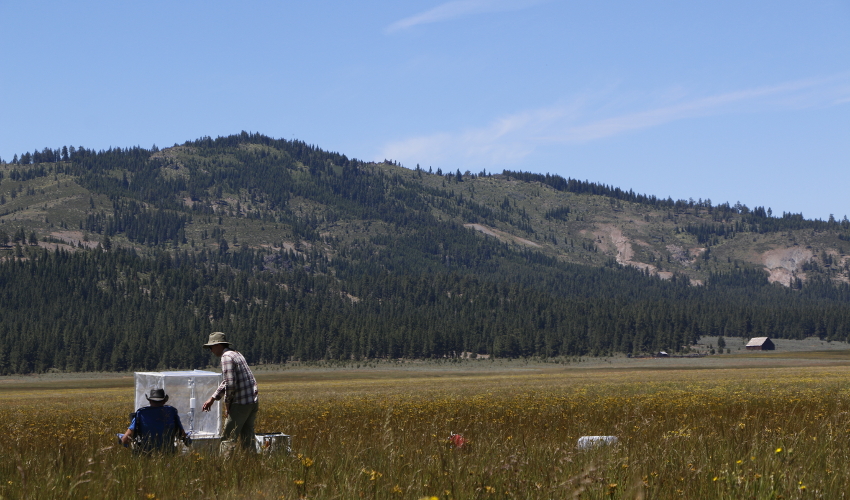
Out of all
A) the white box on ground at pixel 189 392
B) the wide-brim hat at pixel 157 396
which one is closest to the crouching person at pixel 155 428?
the wide-brim hat at pixel 157 396

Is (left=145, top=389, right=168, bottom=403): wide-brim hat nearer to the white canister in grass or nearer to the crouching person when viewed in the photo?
the crouching person

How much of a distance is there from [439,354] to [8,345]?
3533 inches

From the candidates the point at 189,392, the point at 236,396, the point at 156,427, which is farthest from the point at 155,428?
the point at 189,392

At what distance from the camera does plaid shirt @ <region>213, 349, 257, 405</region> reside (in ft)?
38.9

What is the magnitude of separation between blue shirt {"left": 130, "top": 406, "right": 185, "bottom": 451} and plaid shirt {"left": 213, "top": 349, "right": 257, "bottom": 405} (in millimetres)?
748

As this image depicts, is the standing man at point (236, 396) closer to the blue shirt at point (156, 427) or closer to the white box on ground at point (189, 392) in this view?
the blue shirt at point (156, 427)

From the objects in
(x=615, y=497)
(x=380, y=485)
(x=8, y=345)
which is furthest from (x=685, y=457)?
(x=8, y=345)

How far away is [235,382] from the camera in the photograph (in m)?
11.9

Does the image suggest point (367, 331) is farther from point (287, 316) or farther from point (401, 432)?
point (401, 432)

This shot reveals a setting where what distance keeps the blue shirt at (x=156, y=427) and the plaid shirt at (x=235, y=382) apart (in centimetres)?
75

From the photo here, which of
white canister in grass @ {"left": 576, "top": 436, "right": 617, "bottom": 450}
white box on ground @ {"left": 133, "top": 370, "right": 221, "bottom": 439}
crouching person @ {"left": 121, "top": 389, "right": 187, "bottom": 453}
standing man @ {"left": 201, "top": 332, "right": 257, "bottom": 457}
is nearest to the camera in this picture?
white canister in grass @ {"left": 576, "top": 436, "right": 617, "bottom": 450}

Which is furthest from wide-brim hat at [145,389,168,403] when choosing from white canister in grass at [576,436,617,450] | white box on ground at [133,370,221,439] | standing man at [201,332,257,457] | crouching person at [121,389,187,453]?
white canister in grass at [576,436,617,450]

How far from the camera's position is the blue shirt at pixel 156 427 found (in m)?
10.9

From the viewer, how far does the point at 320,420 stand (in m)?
20.2
